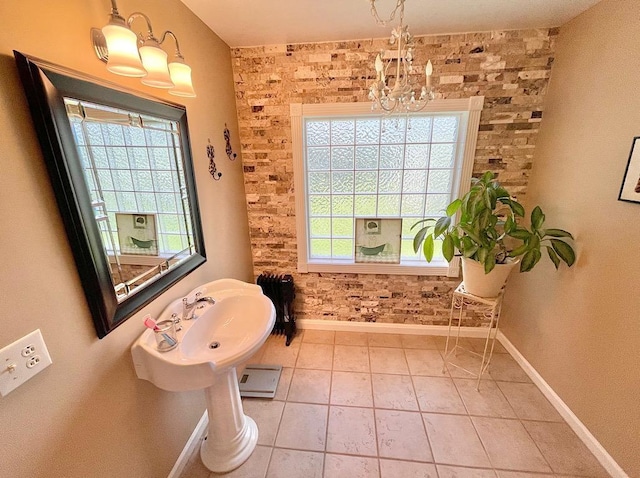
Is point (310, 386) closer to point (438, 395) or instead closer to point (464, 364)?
point (438, 395)

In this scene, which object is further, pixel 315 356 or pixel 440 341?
pixel 440 341

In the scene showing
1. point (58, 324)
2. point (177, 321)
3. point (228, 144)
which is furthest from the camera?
point (228, 144)

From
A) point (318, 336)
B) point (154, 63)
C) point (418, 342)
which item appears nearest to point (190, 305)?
point (154, 63)

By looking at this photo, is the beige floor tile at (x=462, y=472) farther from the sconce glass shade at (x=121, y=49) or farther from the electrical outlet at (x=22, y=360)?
the sconce glass shade at (x=121, y=49)

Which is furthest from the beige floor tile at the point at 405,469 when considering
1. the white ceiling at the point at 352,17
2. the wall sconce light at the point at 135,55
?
the white ceiling at the point at 352,17

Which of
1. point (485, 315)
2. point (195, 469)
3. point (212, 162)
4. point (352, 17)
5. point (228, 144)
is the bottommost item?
point (195, 469)

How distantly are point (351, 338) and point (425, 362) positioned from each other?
673mm

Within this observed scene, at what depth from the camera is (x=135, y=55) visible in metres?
0.89

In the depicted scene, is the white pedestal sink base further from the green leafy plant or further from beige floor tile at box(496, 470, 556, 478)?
the green leafy plant

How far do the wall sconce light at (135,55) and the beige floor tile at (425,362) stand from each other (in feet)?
8.01

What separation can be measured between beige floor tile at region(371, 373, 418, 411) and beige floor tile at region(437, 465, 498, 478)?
378mm

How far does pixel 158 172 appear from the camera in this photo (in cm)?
134

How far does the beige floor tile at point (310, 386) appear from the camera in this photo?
1910 mm

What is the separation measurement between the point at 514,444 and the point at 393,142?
87.1 inches
